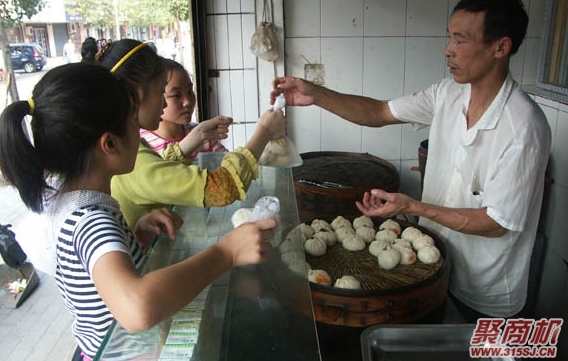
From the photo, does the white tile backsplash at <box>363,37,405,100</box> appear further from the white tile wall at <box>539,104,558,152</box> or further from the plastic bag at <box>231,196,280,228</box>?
A: the plastic bag at <box>231,196,280,228</box>

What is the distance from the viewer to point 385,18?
3.15m

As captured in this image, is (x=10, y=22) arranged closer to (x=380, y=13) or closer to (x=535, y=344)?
(x=380, y=13)

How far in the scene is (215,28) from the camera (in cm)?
313

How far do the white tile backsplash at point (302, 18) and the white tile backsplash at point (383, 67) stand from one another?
0.39m

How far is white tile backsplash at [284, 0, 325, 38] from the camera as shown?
10.2 feet

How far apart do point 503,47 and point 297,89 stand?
3.13ft

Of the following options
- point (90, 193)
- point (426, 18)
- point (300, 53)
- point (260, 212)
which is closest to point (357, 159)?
point (300, 53)

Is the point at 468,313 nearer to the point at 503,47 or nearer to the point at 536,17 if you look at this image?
the point at 503,47

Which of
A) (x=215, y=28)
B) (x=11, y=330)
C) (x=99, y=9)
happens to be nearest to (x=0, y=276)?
(x=11, y=330)

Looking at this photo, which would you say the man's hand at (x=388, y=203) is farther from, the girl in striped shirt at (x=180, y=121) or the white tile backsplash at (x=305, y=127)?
the white tile backsplash at (x=305, y=127)

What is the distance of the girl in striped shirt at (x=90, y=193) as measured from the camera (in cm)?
76

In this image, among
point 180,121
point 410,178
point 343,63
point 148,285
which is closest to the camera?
point 148,285

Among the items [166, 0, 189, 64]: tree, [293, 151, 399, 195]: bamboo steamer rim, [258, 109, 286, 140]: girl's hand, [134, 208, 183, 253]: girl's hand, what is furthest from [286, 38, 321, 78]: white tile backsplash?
[134, 208, 183, 253]: girl's hand

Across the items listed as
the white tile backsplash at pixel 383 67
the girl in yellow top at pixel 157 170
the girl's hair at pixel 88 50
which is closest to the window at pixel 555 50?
the white tile backsplash at pixel 383 67
